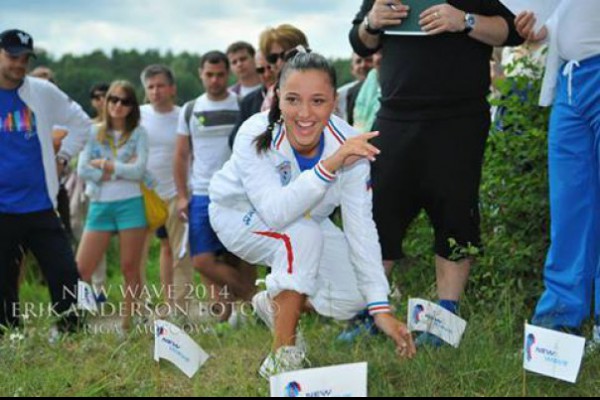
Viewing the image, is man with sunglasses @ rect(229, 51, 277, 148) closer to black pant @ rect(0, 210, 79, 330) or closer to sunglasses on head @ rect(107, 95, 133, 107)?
black pant @ rect(0, 210, 79, 330)

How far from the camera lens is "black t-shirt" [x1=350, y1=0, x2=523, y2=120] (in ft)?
13.9

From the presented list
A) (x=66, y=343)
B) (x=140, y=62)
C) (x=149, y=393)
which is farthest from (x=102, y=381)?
(x=140, y=62)

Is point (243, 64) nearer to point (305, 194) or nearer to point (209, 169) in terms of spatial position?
point (209, 169)

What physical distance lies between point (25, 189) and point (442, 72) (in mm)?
2666

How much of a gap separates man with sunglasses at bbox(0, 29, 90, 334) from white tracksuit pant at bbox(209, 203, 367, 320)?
1757 mm

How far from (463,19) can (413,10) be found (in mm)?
240

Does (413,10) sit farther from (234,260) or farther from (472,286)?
(234,260)

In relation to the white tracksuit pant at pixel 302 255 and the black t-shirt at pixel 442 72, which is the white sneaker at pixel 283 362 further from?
Result: the black t-shirt at pixel 442 72

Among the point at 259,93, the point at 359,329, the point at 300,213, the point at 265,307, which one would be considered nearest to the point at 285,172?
the point at 300,213

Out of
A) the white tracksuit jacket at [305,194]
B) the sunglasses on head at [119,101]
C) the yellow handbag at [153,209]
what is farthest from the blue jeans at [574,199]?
the sunglasses on head at [119,101]

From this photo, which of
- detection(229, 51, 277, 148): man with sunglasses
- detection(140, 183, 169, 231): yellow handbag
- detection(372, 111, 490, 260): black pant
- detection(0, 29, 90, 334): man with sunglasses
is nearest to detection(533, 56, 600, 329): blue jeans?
detection(372, 111, 490, 260): black pant

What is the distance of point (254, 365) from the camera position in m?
4.05

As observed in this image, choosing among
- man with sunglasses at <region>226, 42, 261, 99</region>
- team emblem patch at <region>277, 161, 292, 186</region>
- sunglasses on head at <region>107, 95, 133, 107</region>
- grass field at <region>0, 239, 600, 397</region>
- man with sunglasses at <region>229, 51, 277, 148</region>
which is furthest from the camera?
sunglasses on head at <region>107, 95, 133, 107</region>

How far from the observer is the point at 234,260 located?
21.6 ft
